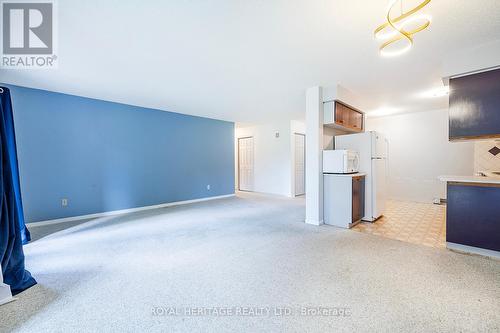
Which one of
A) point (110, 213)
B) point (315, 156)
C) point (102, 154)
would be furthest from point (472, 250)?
point (102, 154)

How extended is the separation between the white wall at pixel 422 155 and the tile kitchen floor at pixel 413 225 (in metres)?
0.74

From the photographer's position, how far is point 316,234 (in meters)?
3.37

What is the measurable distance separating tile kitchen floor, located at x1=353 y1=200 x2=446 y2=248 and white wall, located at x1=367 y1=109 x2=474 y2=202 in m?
0.74

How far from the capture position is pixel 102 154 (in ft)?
14.9

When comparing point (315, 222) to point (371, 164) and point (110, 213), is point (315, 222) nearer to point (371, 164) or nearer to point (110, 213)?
point (371, 164)

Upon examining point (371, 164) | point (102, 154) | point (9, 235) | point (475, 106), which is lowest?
point (9, 235)

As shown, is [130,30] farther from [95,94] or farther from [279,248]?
[279,248]

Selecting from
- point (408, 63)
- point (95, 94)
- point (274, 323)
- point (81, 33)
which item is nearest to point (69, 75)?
point (95, 94)

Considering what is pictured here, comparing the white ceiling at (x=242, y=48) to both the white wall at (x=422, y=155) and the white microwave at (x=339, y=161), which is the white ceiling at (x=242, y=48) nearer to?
the white microwave at (x=339, y=161)

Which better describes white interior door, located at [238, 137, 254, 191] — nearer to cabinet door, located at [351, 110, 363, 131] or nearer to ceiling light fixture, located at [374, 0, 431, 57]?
cabinet door, located at [351, 110, 363, 131]

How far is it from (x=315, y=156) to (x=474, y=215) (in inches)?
84.5

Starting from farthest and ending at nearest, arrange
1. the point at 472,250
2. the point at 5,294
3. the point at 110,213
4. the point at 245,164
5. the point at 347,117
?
the point at 245,164 → the point at 110,213 → the point at 347,117 → the point at 472,250 → the point at 5,294

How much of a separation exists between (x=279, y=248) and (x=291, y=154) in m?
4.32

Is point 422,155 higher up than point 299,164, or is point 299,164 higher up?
point 422,155
